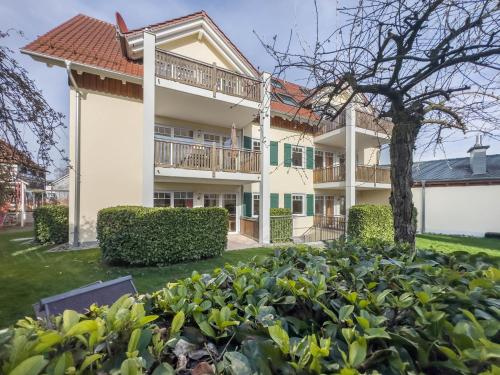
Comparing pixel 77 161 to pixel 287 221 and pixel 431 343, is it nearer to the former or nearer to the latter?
pixel 287 221

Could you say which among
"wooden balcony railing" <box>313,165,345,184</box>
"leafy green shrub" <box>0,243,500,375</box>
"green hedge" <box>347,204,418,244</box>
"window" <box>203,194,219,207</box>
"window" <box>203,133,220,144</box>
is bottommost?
"green hedge" <box>347,204,418,244</box>

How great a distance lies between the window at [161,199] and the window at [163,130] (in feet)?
8.82

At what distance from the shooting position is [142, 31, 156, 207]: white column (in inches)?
349

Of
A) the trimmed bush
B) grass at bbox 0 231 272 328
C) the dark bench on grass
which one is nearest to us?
the dark bench on grass

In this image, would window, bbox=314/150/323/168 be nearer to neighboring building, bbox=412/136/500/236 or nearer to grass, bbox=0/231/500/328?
neighboring building, bbox=412/136/500/236

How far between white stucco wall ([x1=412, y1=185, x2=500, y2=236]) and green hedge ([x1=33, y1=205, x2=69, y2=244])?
21.4 metres

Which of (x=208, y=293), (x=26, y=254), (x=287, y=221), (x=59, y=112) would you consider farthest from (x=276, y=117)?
(x=208, y=293)

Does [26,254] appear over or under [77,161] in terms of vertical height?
under

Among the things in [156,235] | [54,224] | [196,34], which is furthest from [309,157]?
[54,224]

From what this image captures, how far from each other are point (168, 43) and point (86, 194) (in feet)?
23.8

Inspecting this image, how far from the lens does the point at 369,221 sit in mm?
12305

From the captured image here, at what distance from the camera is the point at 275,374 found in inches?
41.3

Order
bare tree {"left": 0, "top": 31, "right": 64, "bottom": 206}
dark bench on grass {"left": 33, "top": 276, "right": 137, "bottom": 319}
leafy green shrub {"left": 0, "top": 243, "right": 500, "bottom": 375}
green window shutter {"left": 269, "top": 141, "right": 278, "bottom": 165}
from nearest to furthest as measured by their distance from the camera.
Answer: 1. leafy green shrub {"left": 0, "top": 243, "right": 500, "bottom": 375}
2. dark bench on grass {"left": 33, "top": 276, "right": 137, "bottom": 319}
3. bare tree {"left": 0, "top": 31, "right": 64, "bottom": 206}
4. green window shutter {"left": 269, "top": 141, "right": 278, "bottom": 165}

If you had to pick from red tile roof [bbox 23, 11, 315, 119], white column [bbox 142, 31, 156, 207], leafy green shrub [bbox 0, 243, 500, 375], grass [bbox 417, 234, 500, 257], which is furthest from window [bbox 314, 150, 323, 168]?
leafy green shrub [bbox 0, 243, 500, 375]
